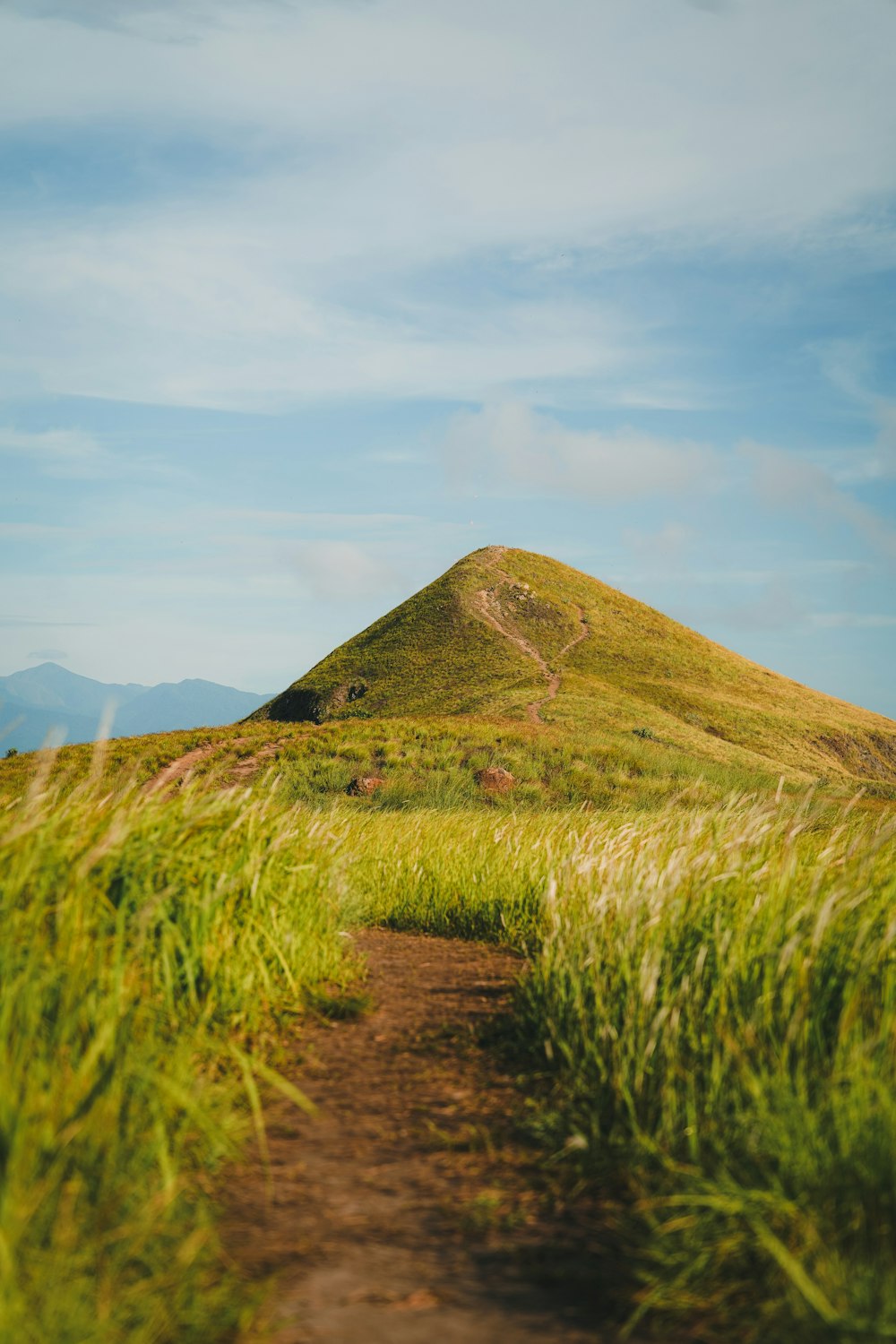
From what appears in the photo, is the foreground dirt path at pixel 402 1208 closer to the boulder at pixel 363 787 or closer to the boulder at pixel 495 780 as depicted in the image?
the boulder at pixel 363 787

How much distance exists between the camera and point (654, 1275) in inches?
94.5

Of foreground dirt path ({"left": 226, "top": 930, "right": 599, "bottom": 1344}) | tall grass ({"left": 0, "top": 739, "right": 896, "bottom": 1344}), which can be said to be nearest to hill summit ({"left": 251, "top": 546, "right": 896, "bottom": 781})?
tall grass ({"left": 0, "top": 739, "right": 896, "bottom": 1344})

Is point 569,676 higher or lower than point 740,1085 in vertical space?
higher

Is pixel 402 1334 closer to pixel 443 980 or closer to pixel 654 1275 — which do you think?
pixel 654 1275

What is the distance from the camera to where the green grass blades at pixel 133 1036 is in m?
2.21

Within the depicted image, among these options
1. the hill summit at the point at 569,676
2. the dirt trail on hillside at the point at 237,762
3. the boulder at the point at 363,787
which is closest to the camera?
the boulder at the point at 363,787

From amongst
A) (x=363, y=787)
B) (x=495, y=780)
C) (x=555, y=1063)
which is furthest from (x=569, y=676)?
(x=555, y=1063)

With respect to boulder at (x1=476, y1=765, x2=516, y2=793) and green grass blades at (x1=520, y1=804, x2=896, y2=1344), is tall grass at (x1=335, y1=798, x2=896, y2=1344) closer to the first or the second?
green grass blades at (x1=520, y1=804, x2=896, y2=1344)

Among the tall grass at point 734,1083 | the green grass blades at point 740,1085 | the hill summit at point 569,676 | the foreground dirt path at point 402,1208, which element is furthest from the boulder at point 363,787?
the foreground dirt path at point 402,1208

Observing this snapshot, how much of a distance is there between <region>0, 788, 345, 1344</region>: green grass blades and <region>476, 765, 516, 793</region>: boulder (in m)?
21.4

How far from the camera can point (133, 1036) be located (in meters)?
3.37

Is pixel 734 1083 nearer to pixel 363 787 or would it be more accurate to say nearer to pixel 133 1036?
pixel 133 1036

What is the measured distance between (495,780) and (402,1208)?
2437 cm

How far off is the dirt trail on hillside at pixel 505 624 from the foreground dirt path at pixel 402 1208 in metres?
49.4
